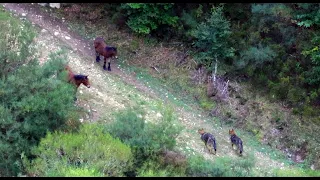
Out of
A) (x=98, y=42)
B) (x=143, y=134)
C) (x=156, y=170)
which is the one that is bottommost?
(x=156, y=170)

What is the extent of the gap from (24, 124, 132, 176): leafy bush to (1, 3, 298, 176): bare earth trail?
271 cm

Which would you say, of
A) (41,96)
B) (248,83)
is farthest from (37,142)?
(248,83)

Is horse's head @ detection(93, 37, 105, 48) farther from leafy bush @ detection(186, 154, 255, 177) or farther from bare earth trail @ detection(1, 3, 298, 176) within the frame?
leafy bush @ detection(186, 154, 255, 177)

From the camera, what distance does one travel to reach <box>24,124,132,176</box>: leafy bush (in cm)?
970

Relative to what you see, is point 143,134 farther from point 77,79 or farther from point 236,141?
point 236,141

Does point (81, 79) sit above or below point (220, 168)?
above

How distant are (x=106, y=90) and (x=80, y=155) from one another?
4462mm

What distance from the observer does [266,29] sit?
15.5 meters

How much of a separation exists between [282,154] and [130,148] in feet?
17.0

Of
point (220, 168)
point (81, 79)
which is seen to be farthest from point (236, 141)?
point (81, 79)

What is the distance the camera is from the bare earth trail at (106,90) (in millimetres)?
13055

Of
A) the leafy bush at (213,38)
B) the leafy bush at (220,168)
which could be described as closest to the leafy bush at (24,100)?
the leafy bush at (220,168)

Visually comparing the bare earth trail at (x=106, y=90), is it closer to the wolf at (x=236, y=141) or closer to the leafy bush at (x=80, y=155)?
the wolf at (x=236, y=141)

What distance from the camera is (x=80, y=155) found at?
990cm
